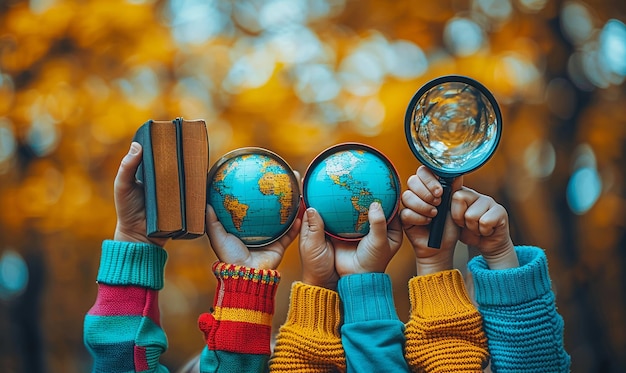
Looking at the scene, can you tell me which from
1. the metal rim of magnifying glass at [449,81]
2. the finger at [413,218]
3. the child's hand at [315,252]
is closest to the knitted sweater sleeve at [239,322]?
the child's hand at [315,252]

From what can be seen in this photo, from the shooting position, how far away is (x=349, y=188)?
189 cm

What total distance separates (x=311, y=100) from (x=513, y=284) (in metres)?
3.47

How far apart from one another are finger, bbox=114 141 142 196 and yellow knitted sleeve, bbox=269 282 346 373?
59 cm

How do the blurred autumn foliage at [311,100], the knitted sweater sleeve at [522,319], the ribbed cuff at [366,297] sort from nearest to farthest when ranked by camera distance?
the knitted sweater sleeve at [522,319] → the ribbed cuff at [366,297] → the blurred autumn foliage at [311,100]

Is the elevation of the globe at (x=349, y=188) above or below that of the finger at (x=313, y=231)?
above

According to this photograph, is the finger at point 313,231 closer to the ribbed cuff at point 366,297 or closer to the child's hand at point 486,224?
the ribbed cuff at point 366,297

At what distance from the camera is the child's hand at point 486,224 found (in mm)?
1813

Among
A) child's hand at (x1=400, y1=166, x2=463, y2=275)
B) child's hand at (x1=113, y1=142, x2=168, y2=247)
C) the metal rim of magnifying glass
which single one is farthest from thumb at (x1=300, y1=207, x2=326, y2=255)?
child's hand at (x1=113, y1=142, x2=168, y2=247)

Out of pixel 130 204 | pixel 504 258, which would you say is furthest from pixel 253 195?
pixel 504 258

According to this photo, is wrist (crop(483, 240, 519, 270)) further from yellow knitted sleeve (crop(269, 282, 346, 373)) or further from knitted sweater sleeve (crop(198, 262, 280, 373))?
knitted sweater sleeve (crop(198, 262, 280, 373))

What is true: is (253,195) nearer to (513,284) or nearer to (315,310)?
(315,310)

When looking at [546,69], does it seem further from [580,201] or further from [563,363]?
[563,363]

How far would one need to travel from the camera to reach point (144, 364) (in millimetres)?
1848

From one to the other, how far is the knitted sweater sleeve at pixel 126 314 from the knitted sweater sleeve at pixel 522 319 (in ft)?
3.17
